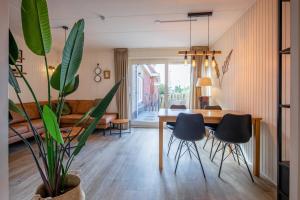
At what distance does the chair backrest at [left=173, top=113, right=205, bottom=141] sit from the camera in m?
2.87

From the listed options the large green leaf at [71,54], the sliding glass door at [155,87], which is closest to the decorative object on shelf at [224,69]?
→ the sliding glass door at [155,87]

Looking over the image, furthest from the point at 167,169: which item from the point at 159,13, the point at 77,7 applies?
the point at 77,7

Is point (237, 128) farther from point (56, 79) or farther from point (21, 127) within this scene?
point (21, 127)

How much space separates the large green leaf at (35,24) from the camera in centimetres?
116

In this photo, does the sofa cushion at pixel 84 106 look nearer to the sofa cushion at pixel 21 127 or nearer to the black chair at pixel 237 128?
the sofa cushion at pixel 21 127

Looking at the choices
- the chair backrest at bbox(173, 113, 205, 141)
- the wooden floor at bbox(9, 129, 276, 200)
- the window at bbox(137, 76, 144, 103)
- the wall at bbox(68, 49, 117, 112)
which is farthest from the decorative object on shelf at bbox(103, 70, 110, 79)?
the chair backrest at bbox(173, 113, 205, 141)

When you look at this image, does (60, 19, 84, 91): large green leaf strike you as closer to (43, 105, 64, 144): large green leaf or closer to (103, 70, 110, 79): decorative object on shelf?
(43, 105, 64, 144): large green leaf

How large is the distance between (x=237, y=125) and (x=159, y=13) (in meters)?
A: 2.22

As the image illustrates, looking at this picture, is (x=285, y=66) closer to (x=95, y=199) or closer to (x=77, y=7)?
(x=95, y=199)

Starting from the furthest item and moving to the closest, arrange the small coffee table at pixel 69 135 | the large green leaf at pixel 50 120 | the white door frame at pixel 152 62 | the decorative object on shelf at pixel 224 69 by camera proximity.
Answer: the white door frame at pixel 152 62 < the decorative object on shelf at pixel 224 69 < the small coffee table at pixel 69 135 < the large green leaf at pixel 50 120

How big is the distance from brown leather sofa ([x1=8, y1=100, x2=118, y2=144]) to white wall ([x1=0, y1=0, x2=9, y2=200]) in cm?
320

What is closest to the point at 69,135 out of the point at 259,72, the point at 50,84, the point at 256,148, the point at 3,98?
the point at 50,84

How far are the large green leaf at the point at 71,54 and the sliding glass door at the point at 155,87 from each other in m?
5.16

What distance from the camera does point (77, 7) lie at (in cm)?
322
